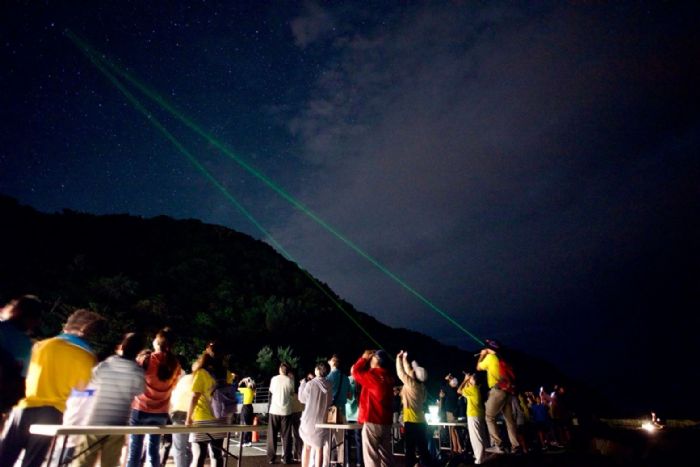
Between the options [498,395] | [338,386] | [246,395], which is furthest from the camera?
[246,395]

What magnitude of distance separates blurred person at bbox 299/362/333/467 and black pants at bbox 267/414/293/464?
1.87 m

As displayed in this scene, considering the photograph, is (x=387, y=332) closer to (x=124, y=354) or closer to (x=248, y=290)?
(x=248, y=290)

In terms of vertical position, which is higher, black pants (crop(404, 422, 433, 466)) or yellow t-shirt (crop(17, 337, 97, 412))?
yellow t-shirt (crop(17, 337, 97, 412))

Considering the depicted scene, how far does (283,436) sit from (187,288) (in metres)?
26.0

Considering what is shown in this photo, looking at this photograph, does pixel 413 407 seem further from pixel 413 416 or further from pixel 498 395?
pixel 498 395

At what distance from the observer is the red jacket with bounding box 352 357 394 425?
18.1 ft

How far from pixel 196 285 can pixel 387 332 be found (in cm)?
2015

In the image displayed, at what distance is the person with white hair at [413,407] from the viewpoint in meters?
6.12

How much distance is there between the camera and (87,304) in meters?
24.4

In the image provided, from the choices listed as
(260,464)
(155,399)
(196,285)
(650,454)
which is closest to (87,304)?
(196,285)

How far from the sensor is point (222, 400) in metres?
5.47

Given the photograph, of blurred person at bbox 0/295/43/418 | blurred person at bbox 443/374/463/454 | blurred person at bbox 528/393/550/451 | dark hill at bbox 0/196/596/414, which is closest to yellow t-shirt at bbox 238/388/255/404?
blurred person at bbox 443/374/463/454

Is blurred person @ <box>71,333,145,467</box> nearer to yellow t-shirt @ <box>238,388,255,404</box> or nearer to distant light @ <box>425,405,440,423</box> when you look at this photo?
distant light @ <box>425,405,440,423</box>

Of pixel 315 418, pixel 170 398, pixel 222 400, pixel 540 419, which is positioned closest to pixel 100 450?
pixel 170 398
